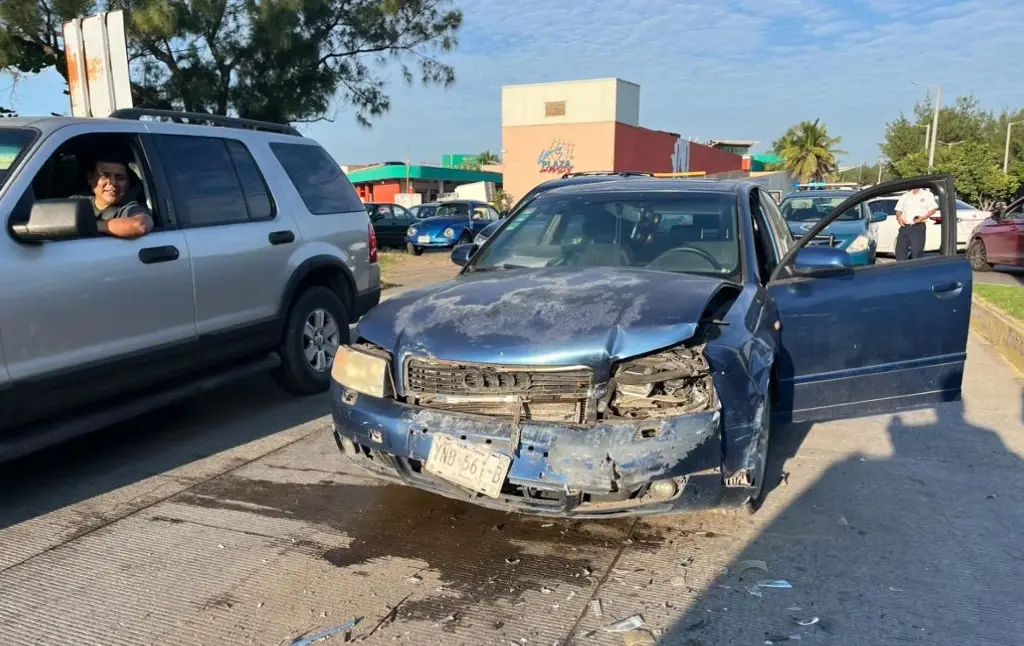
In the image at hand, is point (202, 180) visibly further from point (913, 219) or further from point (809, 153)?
point (809, 153)

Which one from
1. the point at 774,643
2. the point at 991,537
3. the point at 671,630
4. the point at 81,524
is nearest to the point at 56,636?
the point at 81,524

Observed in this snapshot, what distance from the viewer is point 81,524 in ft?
12.3

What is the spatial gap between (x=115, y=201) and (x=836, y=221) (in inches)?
412

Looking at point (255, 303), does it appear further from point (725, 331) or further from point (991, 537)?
point (991, 537)

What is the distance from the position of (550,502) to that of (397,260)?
1716cm

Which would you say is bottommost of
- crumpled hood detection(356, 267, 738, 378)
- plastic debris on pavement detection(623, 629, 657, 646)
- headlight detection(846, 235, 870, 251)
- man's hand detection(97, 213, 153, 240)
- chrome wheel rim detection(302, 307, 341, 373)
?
plastic debris on pavement detection(623, 629, 657, 646)

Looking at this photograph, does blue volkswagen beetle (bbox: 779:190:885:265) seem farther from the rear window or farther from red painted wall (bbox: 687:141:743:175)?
red painted wall (bbox: 687:141:743:175)

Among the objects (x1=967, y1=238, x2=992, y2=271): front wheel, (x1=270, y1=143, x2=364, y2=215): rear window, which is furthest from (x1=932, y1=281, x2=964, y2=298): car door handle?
(x1=967, y1=238, x2=992, y2=271): front wheel

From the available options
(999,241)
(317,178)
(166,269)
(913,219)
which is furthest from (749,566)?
(999,241)

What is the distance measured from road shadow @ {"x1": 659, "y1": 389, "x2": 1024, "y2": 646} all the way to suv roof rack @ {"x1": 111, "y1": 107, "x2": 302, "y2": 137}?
14.5 feet

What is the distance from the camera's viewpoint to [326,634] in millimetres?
2752

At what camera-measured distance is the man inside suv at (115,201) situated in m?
4.32

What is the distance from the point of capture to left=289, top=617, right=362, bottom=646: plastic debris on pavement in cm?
270

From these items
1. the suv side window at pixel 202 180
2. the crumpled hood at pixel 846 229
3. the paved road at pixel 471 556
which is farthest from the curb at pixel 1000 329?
the suv side window at pixel 202 180
